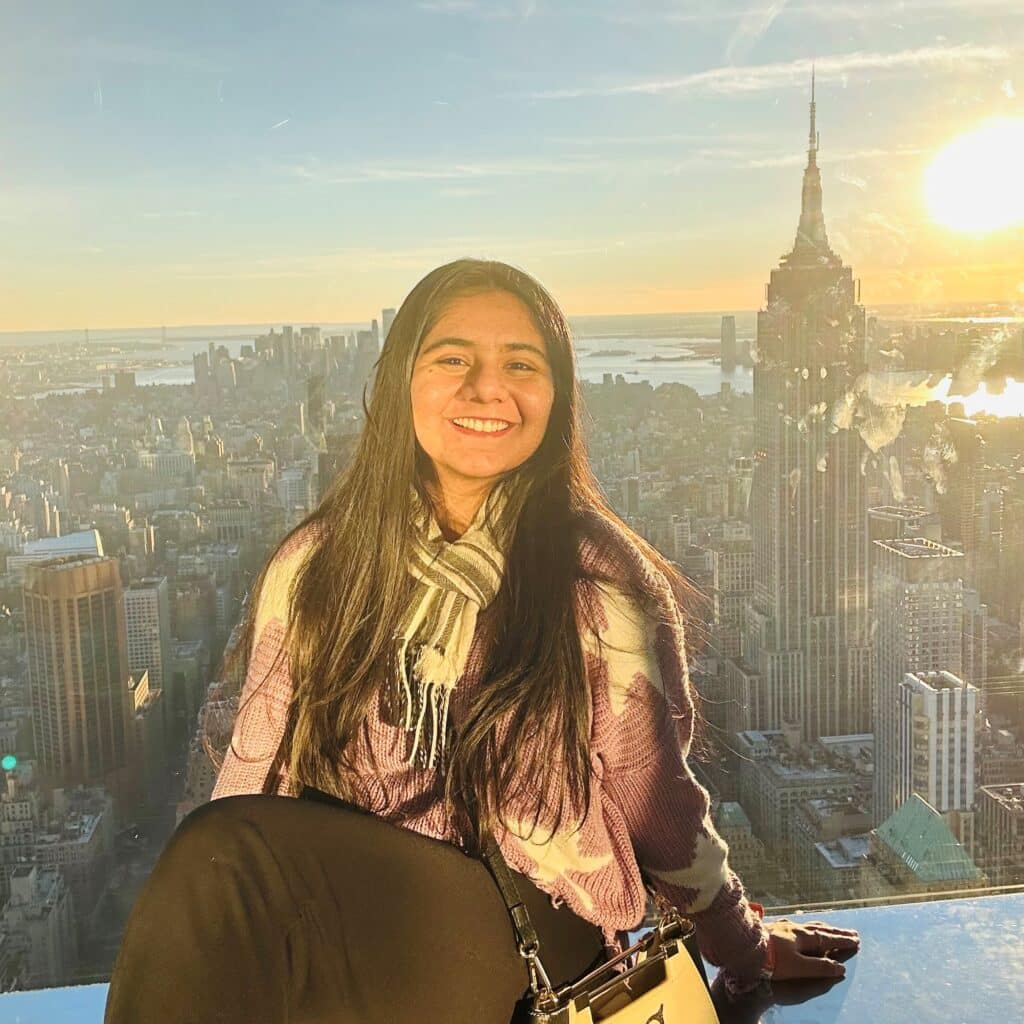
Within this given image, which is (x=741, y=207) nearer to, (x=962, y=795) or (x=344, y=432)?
(x=344, y=432)

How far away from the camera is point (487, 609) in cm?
105

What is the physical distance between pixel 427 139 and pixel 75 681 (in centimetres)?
127

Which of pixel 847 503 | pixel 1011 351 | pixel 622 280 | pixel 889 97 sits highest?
pixel 889 97

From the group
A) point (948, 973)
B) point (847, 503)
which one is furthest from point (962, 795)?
point (948, 973)

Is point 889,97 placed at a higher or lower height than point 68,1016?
higher

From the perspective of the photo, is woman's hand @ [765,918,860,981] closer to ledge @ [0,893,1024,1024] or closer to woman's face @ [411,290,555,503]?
ledge @ [0,893,1024,1024]

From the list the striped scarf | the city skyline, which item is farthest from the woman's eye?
the city skyline

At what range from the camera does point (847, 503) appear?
2.30 m

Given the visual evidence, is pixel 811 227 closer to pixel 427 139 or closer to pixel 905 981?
pixel 427 139

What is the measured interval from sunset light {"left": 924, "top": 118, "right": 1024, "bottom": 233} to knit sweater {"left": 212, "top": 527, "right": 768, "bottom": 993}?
1.70m

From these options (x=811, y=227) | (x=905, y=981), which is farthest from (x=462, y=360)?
(x=811, y=227)

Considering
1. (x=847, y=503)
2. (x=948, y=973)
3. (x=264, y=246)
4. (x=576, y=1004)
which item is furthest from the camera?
(x=847, y=503)

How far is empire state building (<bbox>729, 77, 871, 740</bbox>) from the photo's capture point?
2225 millimetres

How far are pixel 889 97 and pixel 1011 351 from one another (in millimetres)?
614
